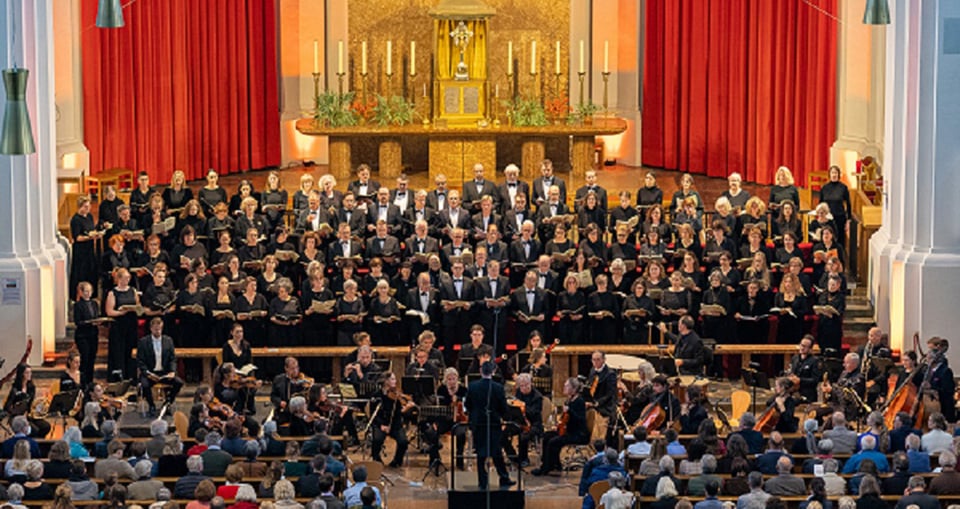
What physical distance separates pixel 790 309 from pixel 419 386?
4.20m

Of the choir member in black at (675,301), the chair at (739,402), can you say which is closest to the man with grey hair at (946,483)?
the chair at (739,402)

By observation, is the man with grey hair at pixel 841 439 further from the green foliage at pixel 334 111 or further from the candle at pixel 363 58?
the candle at pixel 363 58

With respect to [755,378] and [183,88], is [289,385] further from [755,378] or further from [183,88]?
[183,88]

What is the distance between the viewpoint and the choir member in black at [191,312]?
793 inches

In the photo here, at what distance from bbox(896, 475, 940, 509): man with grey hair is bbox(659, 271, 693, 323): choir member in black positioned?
5608 millimetres

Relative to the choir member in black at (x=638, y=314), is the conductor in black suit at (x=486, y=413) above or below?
below

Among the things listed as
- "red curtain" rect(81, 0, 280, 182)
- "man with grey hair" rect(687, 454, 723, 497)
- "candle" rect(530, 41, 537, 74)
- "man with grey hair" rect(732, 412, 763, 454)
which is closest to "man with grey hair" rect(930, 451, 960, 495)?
"man with grey hair" rect(687, 454, 723, 497)

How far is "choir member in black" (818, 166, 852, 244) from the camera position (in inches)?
875

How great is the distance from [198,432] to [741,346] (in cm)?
600

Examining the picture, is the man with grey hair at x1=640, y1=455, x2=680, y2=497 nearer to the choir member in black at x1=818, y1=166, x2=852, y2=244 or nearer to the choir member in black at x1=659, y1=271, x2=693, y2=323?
the choir member in black at x1=659, y1=271, x2=693, y2=323

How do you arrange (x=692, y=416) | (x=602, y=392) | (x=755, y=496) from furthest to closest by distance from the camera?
(x=602, y=392), (x=692, y=416), (x=755, y=496)

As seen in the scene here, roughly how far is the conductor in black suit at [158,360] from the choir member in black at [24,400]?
1134 mm

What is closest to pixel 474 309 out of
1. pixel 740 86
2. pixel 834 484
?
pixel 834 484

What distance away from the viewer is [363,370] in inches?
726
